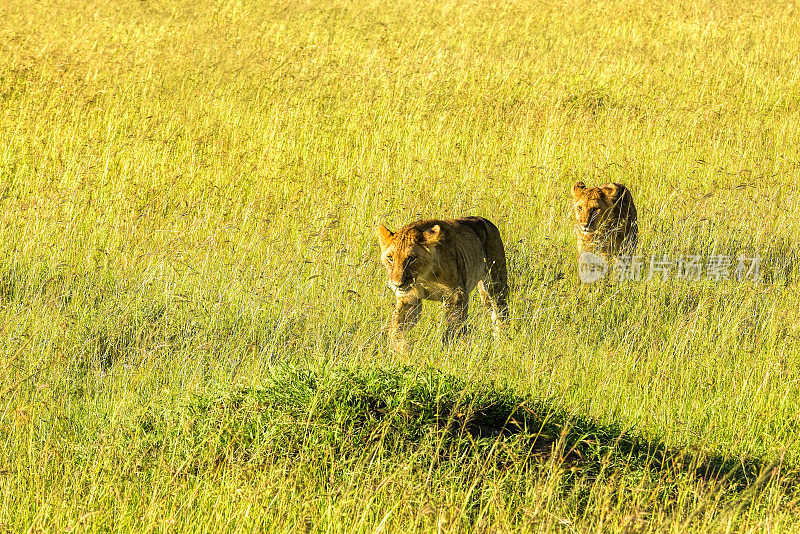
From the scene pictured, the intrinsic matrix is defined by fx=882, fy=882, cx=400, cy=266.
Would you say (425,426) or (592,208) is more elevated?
(592,208)

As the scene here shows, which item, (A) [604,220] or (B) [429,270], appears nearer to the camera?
(B) [429,270]

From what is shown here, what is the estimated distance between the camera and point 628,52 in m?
14.3

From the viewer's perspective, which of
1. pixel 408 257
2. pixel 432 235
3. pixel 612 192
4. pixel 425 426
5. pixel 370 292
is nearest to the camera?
pixel 425 426

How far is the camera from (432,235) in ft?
17.7

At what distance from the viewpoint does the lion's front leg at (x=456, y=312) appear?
17.3ft

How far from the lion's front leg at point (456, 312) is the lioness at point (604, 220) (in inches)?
66.0

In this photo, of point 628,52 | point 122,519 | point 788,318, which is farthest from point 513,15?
point 122,519

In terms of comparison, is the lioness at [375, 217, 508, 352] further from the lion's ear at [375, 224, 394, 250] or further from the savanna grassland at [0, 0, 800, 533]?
the savanna grassland at [0, 0, 800, 533]

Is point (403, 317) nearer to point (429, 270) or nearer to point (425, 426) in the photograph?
point (429, 270)

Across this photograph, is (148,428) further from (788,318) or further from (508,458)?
(788,318)

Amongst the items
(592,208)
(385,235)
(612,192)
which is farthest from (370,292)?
(612,192)

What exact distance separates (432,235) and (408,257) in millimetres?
231

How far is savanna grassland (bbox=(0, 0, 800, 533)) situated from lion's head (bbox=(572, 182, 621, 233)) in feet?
1.09

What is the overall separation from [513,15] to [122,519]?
16.4 m
